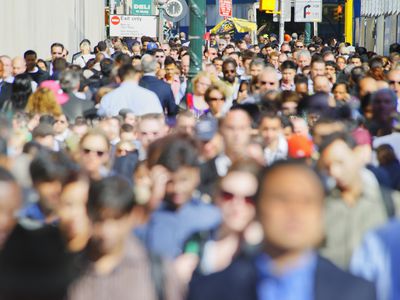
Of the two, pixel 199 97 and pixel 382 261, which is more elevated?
pixel 382 261

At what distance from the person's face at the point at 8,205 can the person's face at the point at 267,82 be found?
7.48m

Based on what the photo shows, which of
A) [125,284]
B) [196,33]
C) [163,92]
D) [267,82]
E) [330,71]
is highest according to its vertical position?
[125,284]

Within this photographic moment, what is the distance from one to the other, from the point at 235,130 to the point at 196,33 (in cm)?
851

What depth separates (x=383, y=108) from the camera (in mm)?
10422

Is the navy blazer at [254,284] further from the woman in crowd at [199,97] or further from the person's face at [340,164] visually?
the woman in crowd at [199,97]

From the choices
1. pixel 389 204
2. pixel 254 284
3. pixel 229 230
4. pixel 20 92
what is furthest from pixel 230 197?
pixel 20 92

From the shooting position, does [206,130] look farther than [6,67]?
No

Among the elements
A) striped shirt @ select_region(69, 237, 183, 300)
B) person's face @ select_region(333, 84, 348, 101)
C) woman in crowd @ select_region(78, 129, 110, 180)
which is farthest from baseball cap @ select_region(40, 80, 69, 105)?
striped shirt @ select_region(69, 237, 183, 300)

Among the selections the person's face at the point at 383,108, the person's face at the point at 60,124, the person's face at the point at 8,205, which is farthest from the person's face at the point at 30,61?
the person's face at the point at 8,205

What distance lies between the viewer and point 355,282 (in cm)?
422

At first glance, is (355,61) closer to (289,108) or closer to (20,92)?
(20,92)

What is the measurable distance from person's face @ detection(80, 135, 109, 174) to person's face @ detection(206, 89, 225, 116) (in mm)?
3332

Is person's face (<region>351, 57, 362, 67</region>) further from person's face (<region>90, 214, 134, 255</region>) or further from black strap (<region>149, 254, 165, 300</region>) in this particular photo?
black strap (<region>149, 254, 165, 300</region>)

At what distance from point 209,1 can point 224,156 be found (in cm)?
7709
